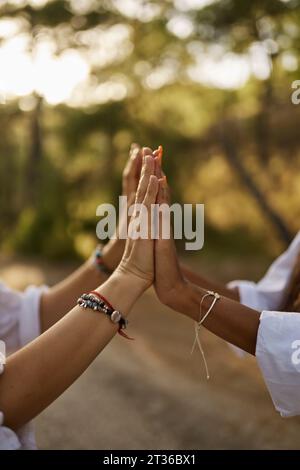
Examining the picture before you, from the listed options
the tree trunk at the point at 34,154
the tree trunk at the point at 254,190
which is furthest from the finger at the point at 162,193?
the tree trunk at the point at 34,154

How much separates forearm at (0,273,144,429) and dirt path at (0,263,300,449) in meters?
0.91

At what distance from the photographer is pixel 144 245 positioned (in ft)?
4.81

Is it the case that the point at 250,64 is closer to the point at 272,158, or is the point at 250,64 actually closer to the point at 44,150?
the point at 272,158

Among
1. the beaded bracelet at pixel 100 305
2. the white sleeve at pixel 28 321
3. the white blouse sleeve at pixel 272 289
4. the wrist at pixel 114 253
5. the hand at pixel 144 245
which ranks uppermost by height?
the hand at pixel 144 245

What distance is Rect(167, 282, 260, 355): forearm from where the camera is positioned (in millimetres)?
1371

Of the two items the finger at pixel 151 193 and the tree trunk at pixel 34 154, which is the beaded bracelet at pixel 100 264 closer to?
the finger at pixel 151 193

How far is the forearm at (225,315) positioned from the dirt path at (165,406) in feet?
2.70

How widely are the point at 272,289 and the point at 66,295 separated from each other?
2.18ft

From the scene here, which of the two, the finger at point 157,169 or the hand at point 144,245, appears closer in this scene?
the hand at point 144,245

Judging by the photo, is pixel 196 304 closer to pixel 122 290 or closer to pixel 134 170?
pixel 122 290

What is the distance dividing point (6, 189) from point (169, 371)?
695 cm

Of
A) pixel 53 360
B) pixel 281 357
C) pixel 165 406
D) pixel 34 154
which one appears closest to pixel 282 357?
pixel 281 357

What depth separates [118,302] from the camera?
4.38 ft

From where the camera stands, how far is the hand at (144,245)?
1.44 m
